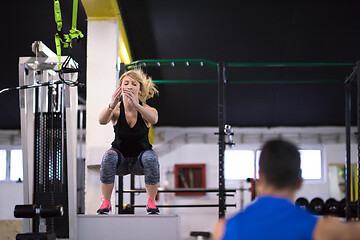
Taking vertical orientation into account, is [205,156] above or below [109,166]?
below

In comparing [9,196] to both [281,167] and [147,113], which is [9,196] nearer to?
[147,113]

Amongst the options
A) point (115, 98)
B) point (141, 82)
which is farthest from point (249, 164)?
point (115, 98)

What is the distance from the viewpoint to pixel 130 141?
4.05 meters

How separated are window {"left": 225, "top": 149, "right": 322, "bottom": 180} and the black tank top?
19.9ft

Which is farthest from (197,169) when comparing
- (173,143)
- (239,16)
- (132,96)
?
(132,96)

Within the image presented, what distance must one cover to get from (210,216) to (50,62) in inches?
259

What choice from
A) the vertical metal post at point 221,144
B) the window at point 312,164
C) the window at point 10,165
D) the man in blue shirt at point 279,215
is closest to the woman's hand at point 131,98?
the vertical metal post at point 221,144

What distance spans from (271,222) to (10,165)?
31.6 feet

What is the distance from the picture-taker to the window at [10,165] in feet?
33.5

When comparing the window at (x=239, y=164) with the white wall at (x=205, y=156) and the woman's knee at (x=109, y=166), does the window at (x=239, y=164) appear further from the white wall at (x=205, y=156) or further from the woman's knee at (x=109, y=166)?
the woman's knee at (x=109, y=166)

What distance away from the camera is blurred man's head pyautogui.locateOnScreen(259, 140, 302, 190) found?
142 centimetres

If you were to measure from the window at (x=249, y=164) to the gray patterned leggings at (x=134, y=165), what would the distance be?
610 centimetres

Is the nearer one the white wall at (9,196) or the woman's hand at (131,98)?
the woman's hand at (131,98)

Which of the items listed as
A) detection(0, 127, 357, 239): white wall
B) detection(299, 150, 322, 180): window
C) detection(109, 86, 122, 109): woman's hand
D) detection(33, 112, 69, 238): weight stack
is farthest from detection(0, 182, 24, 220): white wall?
detection(109, 86, 122, 109): woman's hand
